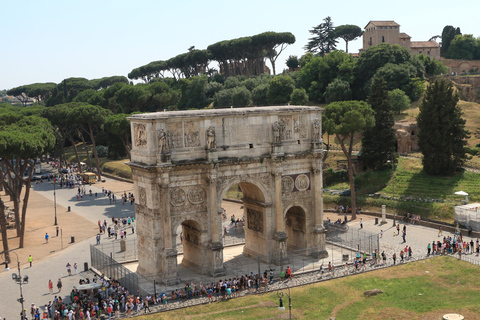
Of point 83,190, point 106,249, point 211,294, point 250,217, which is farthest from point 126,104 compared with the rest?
point 211,294

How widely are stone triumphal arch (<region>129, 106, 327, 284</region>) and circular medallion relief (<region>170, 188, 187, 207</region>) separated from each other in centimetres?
8

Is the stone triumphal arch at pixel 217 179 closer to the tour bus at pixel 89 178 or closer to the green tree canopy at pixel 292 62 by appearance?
the tour bus at pixel 89 178

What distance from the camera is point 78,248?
6041cm

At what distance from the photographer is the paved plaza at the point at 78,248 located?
4709 centimetres

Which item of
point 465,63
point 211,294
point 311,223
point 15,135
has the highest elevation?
point 465,63

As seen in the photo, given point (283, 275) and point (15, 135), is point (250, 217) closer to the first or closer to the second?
point (283, 275)

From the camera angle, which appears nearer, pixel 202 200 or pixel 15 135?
pixel 202 200

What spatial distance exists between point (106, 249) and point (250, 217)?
16.0m

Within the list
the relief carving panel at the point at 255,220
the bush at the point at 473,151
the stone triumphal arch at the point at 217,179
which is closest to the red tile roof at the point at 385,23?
→ the bush at the point at 473,151

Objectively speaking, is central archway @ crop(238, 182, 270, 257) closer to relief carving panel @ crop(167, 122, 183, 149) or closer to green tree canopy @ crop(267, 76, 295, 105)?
relief carving panel @ crop(167, 122, 183, 149)

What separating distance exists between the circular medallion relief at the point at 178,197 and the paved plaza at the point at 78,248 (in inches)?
246

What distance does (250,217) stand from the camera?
172 feet

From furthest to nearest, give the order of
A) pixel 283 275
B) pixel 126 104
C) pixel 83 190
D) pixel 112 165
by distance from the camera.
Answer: pixel 126 104 < pixel 112 165 < pixel 83 190 < pixel 283 275

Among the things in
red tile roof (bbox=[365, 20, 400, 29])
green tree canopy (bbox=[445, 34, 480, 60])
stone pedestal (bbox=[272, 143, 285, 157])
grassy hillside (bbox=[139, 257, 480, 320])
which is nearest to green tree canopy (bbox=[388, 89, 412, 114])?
grassy hillside (bbox=[139, 257, 480, 320])
